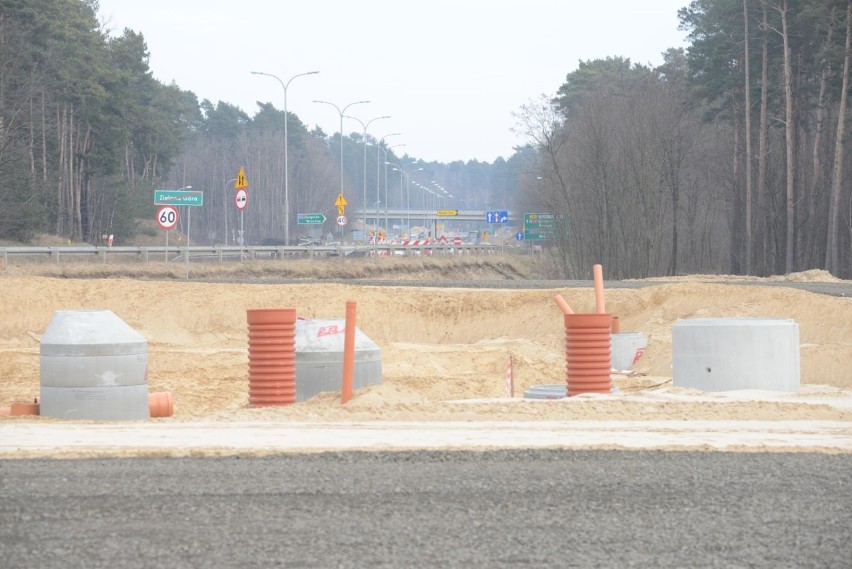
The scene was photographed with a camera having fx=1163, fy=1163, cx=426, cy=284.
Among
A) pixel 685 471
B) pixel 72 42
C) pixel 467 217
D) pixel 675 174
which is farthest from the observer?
pixel 467 217

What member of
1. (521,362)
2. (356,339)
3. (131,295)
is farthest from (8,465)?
(131,295)

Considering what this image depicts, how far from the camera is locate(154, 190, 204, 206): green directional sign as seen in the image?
38125mm

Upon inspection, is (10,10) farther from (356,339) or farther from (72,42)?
(356,339)

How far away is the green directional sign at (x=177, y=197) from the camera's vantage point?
38.1 meters

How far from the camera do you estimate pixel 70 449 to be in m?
10.1

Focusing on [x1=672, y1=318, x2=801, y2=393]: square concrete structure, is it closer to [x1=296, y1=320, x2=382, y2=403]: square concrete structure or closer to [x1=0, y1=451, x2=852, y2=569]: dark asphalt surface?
[x1=296, y1=320, x2=382, y2=403]: square concrete structure

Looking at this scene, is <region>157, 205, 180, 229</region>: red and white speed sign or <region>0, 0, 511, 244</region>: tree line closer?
<region>157, 205, 180, 229</region>: red and white speed sign

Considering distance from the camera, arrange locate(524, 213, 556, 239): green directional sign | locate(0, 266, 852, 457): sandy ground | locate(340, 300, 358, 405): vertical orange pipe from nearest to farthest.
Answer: locate(0, 266, 852, 457): sandy ground
locate(340, 300, 358, 405): vertical orange pipe
locate(524, 213, 556, 239): green directional sign

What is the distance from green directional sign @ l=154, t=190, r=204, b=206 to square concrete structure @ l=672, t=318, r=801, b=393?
80.9ft

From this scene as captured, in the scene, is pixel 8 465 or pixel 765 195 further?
pixel 765 195

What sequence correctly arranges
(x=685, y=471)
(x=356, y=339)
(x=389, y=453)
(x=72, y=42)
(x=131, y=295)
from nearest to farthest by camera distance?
(x=685, y=471), (x=389, y=453), (x=356, y=339), (x=131, y=295), (x=72, y=42)

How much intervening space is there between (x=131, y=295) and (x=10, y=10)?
40883mm

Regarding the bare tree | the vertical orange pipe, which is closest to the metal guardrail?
the vertical orange pipe

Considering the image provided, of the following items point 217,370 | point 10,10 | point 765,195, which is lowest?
point 217,370
